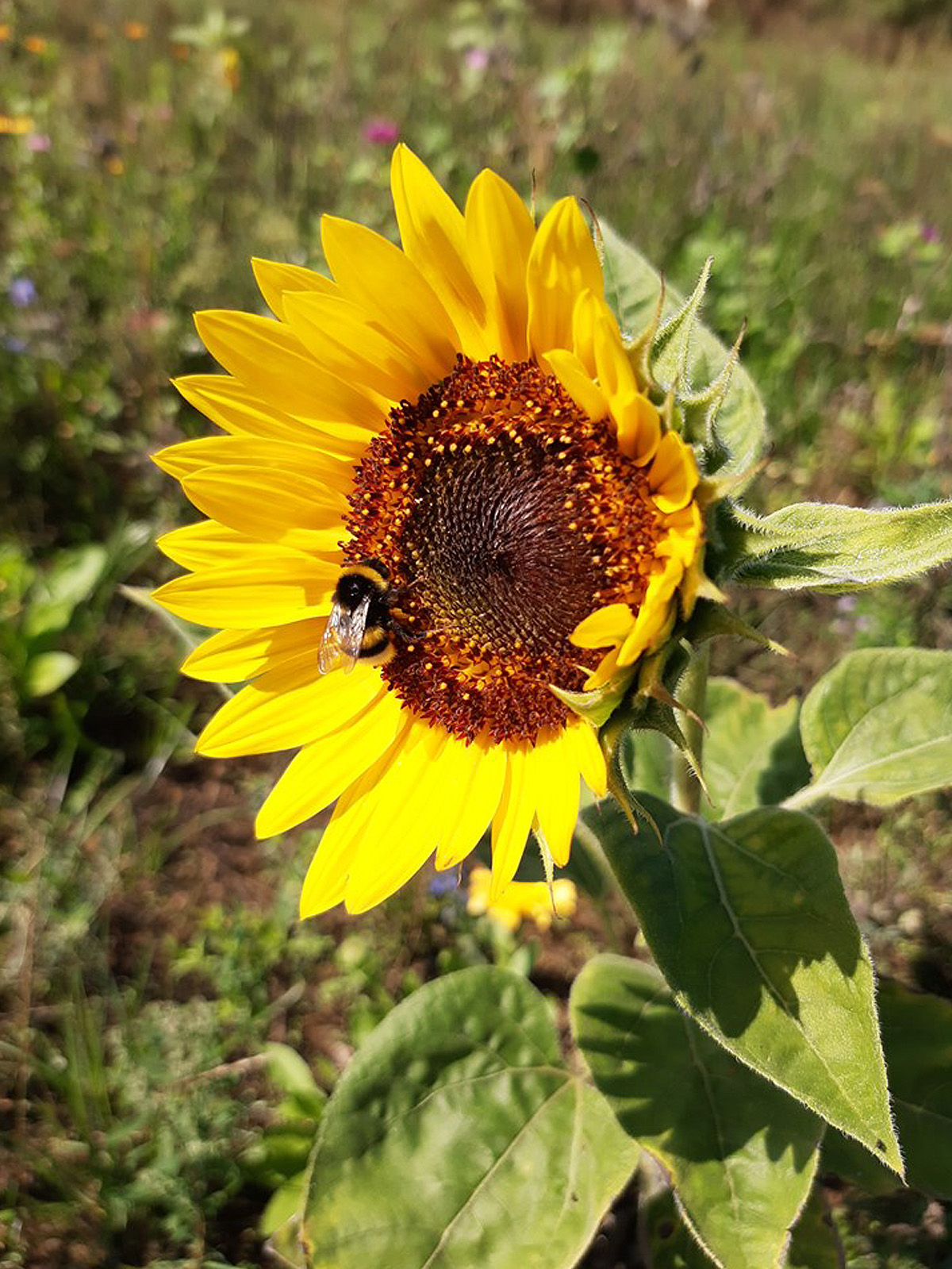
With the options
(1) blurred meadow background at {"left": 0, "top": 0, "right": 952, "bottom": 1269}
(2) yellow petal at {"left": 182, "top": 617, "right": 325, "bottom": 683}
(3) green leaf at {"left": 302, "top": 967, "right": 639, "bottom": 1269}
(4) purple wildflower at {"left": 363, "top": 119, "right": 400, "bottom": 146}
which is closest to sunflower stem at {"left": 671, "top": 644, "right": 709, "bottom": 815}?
(1) blurred meadow background at {"left": 0, "top": 0, "right": 952, "bottom": 1269}

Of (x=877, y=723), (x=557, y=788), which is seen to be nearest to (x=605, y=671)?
(x=557, y=788)

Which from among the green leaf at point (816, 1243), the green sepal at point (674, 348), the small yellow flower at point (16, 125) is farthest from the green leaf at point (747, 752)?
the small yellow flower at point (16, 125)

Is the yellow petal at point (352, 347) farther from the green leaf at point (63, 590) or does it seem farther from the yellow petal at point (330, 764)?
the green leaf at point (63, 590)

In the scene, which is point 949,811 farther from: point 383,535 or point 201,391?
point 201,391

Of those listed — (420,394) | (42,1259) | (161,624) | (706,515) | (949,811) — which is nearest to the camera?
(706,515)

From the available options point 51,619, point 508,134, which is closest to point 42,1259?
point 51,619

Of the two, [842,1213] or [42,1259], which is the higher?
[842,1213]
